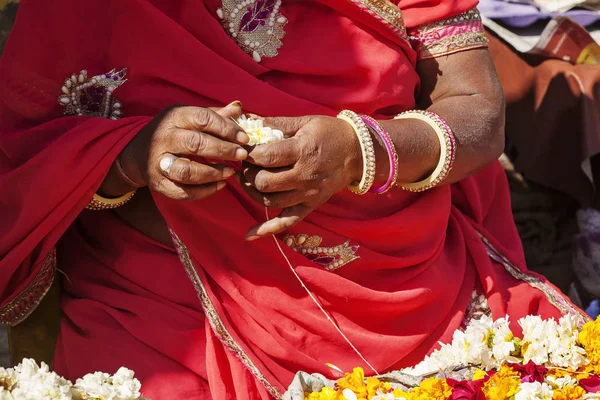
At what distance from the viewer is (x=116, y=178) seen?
1857 mm

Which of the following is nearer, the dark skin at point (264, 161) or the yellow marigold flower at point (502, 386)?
the dark skin at point (264, 161)

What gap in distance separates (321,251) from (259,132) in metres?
0.44

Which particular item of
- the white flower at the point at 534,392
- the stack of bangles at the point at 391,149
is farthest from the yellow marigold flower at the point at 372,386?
the stack of bangles at the point at 391,149

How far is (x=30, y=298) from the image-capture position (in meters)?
1.96

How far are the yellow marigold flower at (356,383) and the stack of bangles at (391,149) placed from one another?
406mm

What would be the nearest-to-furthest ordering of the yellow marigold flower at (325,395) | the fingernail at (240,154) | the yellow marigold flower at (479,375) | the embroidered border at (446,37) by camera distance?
the fingernail at (240,154) → the yellow marigold flower at (325,395) → the yellow marigold flower at (479,375) → the embroidered border at (446,37)

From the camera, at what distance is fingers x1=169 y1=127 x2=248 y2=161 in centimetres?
158

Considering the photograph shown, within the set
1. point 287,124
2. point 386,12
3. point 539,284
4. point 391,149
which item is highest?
point 386,12

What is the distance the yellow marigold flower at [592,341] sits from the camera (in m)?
1.92

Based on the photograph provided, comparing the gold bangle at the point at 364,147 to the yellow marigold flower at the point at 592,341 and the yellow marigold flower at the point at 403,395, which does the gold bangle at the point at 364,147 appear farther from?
the yellow marigold flower at the point at 592,341

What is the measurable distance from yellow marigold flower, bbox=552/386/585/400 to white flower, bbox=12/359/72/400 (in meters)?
1.07

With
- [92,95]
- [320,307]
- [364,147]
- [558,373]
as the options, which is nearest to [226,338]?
[320,307]

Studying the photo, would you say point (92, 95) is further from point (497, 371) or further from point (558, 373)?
point (558, 373)

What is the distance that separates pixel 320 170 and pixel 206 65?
42 centimetres
